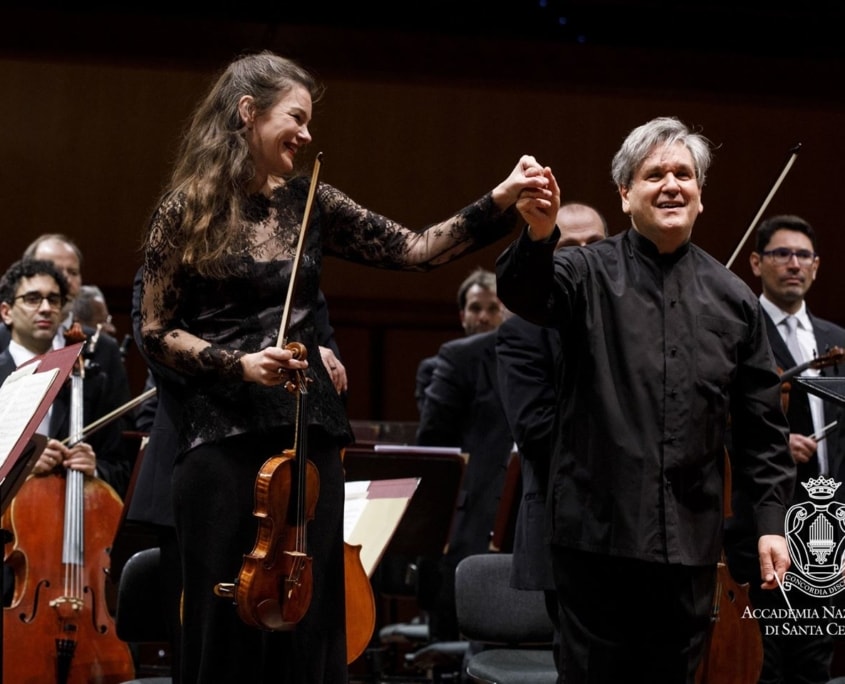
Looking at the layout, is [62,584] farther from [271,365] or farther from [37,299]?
[271,365]

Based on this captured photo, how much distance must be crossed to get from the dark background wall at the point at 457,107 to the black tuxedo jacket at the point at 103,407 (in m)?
2.47

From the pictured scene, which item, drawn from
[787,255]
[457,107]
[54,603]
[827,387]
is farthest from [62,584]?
[457,107]

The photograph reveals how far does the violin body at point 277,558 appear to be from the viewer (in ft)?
6.64

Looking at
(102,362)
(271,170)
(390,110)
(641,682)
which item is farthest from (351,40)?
(641,682)

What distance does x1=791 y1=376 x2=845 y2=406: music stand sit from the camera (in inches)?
111

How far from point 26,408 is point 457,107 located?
479 cm

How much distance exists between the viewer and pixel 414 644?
5855 millimetres

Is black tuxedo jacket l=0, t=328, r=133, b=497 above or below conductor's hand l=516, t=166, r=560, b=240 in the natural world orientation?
below

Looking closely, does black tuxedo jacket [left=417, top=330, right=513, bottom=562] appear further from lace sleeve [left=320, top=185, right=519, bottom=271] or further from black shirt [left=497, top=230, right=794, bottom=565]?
lace sleeve [left=320, top=185, right=519, bottom=271]

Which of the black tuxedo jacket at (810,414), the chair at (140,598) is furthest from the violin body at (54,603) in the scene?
the black tuxedo jacket at (810,414)

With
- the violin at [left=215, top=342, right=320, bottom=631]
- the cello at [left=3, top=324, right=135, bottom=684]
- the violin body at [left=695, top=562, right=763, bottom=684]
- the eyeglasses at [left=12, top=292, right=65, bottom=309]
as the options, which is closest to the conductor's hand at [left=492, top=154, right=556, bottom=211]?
the violin at [left=215, top=342, right=320, bottom=631]

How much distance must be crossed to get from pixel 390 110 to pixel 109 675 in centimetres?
385

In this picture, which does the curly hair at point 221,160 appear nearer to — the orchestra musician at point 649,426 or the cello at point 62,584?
the orchestra musician at point 649,426

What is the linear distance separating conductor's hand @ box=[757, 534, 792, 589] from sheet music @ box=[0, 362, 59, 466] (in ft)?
4.21
